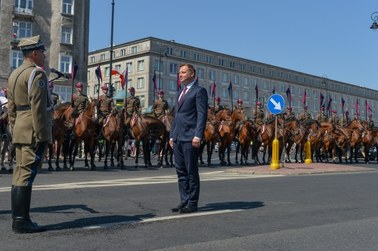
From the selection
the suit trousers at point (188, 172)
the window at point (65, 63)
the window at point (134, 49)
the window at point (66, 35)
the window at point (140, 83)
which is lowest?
the suit trousers at point (188, 172)

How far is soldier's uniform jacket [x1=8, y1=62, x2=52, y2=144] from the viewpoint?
Answer: 220 inches

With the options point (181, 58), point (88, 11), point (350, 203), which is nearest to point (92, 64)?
point (181, 58)

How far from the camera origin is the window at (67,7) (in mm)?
52562

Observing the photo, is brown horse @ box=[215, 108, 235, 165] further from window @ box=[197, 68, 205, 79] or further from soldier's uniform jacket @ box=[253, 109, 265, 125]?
window @ box=[197, 68, 205, 79]

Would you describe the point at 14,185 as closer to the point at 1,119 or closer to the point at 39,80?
the point at 39,80

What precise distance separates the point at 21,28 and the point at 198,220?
48597mm

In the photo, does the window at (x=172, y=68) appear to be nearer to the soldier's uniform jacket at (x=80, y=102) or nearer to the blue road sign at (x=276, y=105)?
the blue road sign at (x=276, y=105)

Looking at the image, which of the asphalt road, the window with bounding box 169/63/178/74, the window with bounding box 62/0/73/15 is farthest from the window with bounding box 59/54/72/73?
the window with bounding box 169/63/178/74

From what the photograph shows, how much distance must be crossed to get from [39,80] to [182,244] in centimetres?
248

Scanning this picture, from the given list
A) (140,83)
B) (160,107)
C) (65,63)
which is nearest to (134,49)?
(140,83)

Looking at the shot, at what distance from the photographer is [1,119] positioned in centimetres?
1497

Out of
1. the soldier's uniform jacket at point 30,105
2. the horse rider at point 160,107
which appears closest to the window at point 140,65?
the horse rider at point 160,107

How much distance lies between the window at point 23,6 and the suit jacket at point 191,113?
46988mm

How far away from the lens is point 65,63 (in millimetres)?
52875
